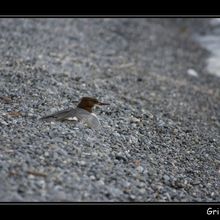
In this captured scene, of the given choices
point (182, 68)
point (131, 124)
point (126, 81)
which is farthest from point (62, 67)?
point (182, 68)

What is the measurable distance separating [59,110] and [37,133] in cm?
128

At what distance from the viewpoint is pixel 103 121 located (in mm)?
8680

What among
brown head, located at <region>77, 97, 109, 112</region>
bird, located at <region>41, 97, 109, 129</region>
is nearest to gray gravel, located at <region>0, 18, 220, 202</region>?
bird, located at <region>41, 97, 109, 129</region>

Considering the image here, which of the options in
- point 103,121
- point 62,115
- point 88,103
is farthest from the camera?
point 103,121

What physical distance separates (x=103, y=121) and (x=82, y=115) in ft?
1.80

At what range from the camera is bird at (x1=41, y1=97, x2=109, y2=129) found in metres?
8.11

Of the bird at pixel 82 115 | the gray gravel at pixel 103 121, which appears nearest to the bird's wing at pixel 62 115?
the bird at pixel 82 115

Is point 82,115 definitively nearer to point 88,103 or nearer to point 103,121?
point 88,103

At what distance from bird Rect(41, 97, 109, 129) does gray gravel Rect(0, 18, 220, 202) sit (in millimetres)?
147

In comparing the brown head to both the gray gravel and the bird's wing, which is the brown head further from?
the gray gravel

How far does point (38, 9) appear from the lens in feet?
32.9

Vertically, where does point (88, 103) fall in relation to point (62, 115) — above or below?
above

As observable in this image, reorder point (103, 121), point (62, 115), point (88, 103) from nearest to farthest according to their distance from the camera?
point (62, 115)
point (88, 103)
point (103, 121)

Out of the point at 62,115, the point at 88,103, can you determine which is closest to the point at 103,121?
the point at 88,103
